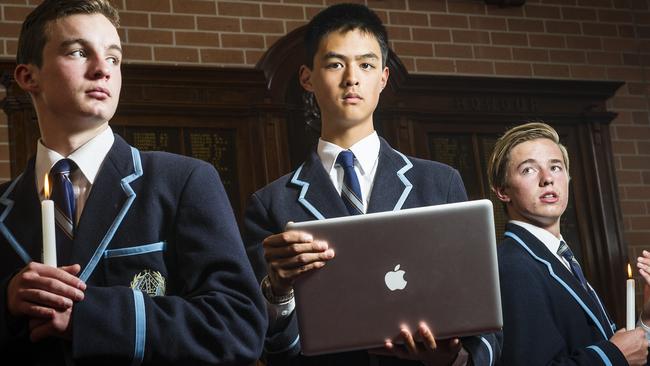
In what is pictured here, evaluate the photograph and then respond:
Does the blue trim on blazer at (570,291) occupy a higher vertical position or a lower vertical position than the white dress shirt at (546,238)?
lower

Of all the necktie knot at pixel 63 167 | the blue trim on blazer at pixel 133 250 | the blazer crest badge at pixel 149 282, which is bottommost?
the blazer crest badge at pixel 149 282

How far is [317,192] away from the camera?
2309mm

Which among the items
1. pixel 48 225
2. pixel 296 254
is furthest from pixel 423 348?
pixel 48 225

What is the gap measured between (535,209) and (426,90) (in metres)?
2.22

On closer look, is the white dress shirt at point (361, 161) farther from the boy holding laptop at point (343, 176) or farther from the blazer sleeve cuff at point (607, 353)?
the blazer sleeve cuff at point (607, 353)

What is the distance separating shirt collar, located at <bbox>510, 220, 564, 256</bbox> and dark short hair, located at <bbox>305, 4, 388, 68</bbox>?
1.90 feet

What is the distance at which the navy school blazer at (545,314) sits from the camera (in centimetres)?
233

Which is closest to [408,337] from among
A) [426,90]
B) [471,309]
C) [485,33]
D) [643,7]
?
[471,309]

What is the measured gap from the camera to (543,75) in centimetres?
509

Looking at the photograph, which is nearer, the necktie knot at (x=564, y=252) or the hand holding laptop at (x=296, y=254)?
the hand holding laptop at (x=296, y=254)

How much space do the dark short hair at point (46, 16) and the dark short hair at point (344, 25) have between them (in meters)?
0.64

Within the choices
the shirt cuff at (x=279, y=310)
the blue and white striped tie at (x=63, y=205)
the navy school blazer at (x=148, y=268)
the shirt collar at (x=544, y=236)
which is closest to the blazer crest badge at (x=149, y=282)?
the navy school blazer at (x=148, y=268)

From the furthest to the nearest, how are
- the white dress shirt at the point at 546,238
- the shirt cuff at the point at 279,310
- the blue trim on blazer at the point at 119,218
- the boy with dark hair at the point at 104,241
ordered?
the white dress shirt at the point at 546,238 < the shirt cuff at the point at 279,310 < the blue trim on blazer at the point at 119,218 < the boy with dark hair at the point at 104,241

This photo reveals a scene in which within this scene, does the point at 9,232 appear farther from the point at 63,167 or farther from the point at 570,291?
the point at 570,291
